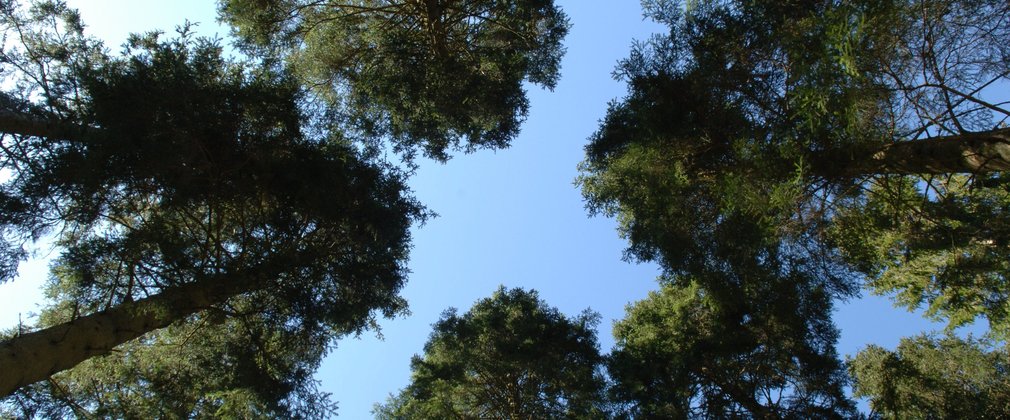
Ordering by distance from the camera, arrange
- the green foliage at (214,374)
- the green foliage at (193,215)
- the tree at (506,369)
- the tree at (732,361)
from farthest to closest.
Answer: the tree at (506,369) → the tree at (732,361) → the green foliage at (214,374) → the green foliage at (193,215)

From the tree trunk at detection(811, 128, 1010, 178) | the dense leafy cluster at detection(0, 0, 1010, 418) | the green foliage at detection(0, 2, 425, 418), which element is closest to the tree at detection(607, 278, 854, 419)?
the dense leafy cluster at detection(0, 0, 1010, 418)

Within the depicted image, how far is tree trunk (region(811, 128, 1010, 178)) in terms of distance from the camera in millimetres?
5938

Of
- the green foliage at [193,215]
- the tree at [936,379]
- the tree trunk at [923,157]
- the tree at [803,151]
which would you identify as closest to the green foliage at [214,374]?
the green foliage at [193,215]

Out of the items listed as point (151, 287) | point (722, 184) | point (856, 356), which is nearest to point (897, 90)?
point (722, 184)

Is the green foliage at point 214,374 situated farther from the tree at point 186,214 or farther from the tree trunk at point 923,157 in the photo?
the tree trunk at point 923,157

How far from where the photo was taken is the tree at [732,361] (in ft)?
35.2

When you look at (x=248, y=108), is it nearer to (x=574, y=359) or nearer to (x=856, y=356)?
(x=574, y=359)

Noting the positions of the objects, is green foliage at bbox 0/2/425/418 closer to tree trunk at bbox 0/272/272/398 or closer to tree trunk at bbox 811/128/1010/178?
tree trunk at bbox 0/272/272/398

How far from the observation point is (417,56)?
11.5 m

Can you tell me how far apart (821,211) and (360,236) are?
7.04 metres

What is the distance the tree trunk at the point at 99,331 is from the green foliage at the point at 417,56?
475cm

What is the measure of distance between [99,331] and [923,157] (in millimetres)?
10240

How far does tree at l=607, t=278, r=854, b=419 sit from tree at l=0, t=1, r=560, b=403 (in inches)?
230

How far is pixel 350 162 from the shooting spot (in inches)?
387
